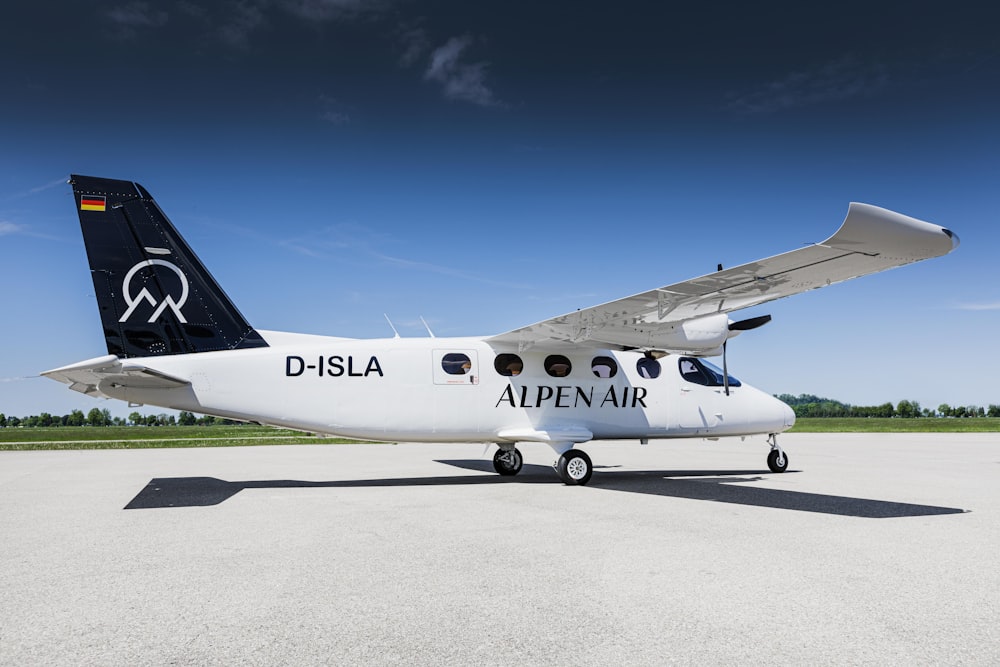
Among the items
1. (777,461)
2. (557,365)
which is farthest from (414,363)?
(777,461)

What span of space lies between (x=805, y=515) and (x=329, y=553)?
6.38 m

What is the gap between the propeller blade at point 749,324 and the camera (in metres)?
12.9

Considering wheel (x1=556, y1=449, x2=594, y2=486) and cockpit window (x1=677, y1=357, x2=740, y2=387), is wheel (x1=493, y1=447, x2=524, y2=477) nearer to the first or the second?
wheel (x1=556, y1=449, x2=594, y2=486)

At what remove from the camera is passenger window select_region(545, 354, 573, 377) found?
13.0 meters

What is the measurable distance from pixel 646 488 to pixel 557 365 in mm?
2953

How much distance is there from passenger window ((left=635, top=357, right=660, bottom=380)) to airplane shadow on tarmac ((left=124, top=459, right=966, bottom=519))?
220 centimetres

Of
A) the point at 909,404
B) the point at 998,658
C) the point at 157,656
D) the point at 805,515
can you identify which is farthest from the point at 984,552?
the point at 909,404

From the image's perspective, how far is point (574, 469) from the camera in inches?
486

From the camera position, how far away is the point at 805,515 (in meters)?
8.79

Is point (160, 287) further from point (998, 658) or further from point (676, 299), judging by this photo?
point (998, 658)

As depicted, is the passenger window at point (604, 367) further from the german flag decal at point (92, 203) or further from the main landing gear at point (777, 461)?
the german flag decal at point (92, 203)

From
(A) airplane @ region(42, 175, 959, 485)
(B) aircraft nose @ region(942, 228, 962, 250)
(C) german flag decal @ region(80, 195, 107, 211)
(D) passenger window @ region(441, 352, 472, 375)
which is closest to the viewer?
(B) aircraft nose @ region(942, 228, 962, 250)

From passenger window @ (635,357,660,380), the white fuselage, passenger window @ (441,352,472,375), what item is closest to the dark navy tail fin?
the white fuselage

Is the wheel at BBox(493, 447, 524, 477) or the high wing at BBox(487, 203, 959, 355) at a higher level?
the high wing at BBox(487, 203, 959, 355)
